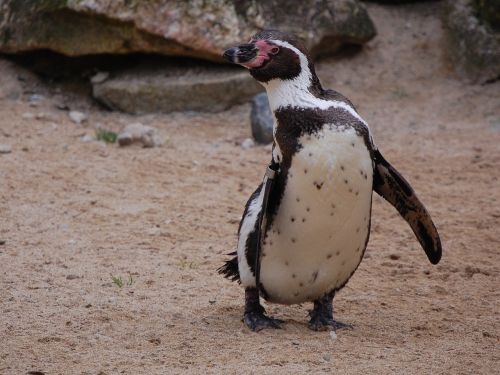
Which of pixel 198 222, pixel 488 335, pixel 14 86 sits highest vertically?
pixel 488 335

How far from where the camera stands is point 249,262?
3.62 meters

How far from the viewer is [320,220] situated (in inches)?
132

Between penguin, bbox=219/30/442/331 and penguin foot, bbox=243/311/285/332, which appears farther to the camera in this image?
penguin foot, bbox=243/311/285/332

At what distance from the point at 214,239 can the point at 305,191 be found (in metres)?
1.69

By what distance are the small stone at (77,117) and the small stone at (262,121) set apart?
135 cm

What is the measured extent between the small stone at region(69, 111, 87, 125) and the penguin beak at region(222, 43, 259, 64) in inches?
149

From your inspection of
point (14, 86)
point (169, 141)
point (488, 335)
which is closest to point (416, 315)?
point (488, 335)

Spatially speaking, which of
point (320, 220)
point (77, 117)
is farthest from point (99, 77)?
point (320, 220)

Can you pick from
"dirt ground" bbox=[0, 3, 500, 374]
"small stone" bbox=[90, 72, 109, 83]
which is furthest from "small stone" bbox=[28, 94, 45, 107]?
"small stone" bbox=[90, 72, 109, 83]

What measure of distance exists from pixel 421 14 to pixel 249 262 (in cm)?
539

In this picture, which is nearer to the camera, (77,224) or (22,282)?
(22,282)

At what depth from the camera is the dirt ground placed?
10.8 feet

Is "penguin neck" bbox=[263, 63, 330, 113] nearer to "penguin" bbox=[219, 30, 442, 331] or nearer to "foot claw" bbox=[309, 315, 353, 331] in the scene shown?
"penguin" bbox=[219, 30, 442, 331]

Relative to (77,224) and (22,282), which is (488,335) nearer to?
(22,282)
